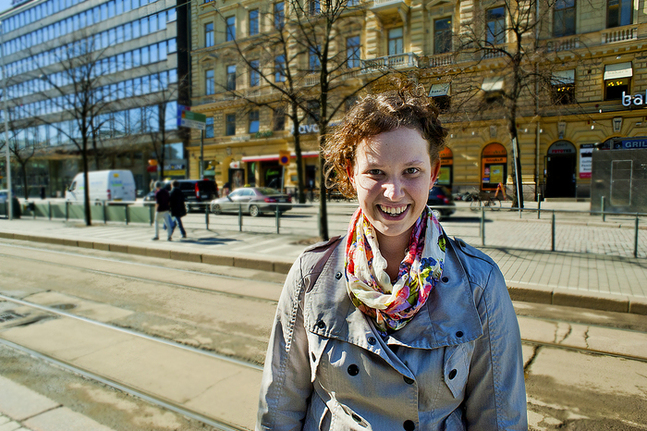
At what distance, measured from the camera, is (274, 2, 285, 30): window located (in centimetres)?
751

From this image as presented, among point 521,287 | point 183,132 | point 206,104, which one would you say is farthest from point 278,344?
point 183,132

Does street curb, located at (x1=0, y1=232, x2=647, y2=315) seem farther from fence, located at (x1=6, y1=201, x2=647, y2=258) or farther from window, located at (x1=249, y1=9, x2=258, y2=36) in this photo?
window, located at (x1=249, y1=9, x2=258, y2=36)

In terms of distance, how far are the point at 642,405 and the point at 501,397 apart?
254 centimetres

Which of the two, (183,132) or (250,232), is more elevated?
(183,132)

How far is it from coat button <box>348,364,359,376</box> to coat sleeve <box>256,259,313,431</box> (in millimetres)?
202

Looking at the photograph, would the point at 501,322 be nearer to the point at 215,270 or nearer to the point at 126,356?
the point at 126,356

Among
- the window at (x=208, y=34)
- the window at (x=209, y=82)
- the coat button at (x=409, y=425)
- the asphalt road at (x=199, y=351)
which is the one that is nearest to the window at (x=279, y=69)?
the window at (x=209, y=82)

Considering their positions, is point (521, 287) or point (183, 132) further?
point (183, 132)

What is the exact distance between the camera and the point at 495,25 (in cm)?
415

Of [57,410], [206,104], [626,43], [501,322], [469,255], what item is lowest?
[57,410]

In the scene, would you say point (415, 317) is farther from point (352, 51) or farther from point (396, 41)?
point (352, 51)

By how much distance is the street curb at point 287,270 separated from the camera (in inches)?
201

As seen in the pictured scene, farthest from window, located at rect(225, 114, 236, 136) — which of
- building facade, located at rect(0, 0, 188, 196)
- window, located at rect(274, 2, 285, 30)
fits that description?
window, located at rect(274, 2, 285, 30)

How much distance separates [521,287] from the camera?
224 inches
